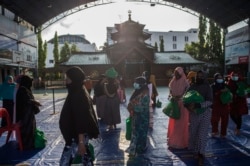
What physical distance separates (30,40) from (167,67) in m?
19.0

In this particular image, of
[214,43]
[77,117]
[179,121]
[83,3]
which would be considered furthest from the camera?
[214,43]

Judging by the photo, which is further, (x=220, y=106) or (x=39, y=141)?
(x=220, y=106)

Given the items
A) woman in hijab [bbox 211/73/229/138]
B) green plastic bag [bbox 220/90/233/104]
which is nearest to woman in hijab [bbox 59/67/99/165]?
green plastic bag [bbox 220/90/233/104]

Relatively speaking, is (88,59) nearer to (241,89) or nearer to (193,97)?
(241,89)

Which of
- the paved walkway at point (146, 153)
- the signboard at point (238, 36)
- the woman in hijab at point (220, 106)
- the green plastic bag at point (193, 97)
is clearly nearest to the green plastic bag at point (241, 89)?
the woman in hijab at point (220, 106)

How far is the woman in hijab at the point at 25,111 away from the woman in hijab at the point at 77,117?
3331mm

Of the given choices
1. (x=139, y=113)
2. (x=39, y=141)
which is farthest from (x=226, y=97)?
(x=39, y=141)

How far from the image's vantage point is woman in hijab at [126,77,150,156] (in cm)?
596

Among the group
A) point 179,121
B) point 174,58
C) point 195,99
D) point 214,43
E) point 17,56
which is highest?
point 214,43

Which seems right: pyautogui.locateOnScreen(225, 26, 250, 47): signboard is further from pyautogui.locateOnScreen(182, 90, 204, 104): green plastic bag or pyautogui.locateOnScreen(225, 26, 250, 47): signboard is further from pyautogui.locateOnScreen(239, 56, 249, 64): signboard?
pyautogui.locateOnScreen(182, 90, 204, 104): green plastic bag

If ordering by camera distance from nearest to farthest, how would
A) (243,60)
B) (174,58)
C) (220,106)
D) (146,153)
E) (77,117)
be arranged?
(77,117), (146,153), (220,106), (243,60), (174,58)

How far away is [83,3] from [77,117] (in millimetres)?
31420

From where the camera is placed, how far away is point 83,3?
108 feet

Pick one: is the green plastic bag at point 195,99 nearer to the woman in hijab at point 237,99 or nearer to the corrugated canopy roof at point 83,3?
the woman in hijab at point 237,99
